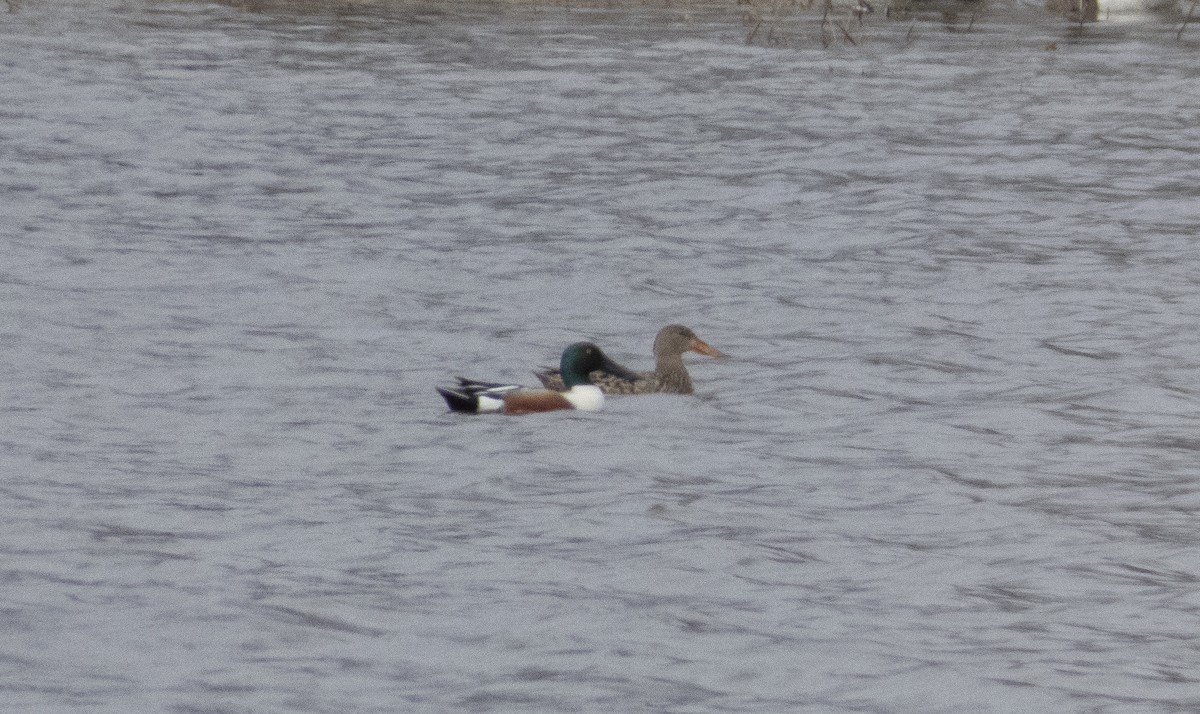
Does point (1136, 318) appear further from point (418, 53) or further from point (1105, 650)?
point (418, 53)

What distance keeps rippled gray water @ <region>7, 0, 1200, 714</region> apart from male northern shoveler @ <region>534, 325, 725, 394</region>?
21cm

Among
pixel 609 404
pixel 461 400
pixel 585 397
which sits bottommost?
pixel 609 404

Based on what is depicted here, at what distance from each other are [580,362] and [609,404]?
17.4 inches

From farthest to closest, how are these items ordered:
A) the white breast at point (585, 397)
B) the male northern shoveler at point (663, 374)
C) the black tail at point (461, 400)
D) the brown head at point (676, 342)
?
the brown head at point (676, 342) → the male northern shoveler at point (663, 374) → the white breast at point (585, 397) → the black tail at point (461, 400)

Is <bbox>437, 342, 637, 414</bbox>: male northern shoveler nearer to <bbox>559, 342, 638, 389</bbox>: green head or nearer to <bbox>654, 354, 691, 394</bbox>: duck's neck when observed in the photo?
<bbox>559, 342, 638, 389</bbox>: green head

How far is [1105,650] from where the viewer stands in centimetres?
883

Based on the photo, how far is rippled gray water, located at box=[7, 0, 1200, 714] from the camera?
28.9 ft

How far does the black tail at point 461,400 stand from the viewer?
12812mm

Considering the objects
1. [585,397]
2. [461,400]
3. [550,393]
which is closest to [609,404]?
[585,397]

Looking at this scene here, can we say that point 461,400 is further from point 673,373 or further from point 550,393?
point 673,373

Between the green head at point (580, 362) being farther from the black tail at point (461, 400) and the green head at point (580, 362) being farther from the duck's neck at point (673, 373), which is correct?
the black tail at point (461, 400)

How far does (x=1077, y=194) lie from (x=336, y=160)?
26.6 ft

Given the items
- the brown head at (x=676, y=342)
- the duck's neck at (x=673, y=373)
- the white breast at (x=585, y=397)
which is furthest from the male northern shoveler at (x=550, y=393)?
the brown head at (x=676, y=342)

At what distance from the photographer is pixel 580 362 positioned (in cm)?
1347
